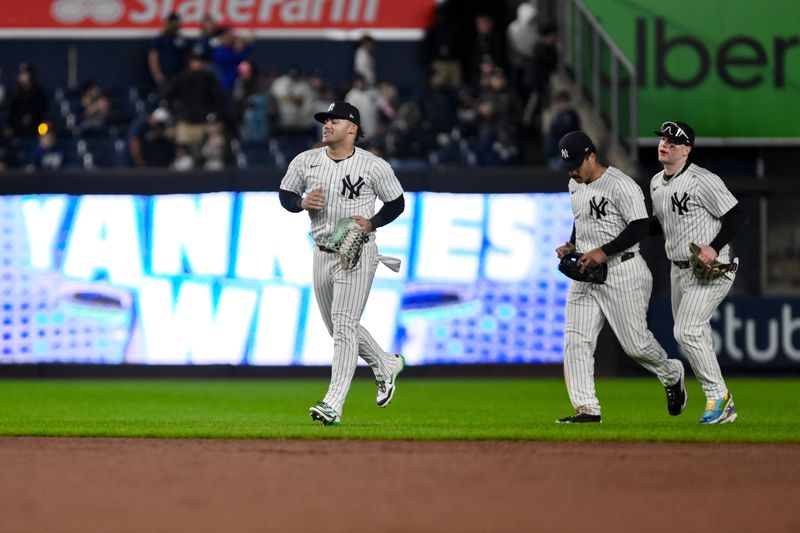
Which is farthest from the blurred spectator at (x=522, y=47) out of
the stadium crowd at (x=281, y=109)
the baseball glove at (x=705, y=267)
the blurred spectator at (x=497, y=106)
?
the baseball glove at (x=705, y=267)

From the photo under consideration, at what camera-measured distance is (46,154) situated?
65.8ft

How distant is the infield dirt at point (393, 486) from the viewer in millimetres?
6570

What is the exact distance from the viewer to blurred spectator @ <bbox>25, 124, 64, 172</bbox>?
65.6ft

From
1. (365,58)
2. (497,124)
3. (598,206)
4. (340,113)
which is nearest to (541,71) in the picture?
(497,124)

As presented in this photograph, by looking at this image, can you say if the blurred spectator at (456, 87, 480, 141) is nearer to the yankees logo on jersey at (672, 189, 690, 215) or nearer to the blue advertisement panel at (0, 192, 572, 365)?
the blue advertisement panel at (0, 192, 572, 365)

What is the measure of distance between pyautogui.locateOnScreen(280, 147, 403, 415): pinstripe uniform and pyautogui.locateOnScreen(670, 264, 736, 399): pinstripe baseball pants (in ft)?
7.28

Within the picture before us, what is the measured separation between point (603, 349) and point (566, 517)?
1188 centimetres

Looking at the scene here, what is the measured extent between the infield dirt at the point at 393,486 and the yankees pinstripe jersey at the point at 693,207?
1865 mm

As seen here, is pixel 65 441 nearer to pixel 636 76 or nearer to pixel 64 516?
pixel 64 516

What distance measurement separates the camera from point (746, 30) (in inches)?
811

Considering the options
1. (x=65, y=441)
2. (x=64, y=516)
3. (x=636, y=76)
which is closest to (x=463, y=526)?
(x=64, y=516)

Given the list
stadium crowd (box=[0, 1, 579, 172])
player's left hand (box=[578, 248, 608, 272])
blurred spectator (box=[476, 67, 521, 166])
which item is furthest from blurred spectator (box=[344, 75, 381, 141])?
player's left hand (box=[578, 248, 608, 272])

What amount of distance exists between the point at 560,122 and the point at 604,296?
26.4 ft

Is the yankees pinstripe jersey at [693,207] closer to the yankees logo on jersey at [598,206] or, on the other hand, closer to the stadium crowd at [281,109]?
the yankees logo on jersey at [598,206]
